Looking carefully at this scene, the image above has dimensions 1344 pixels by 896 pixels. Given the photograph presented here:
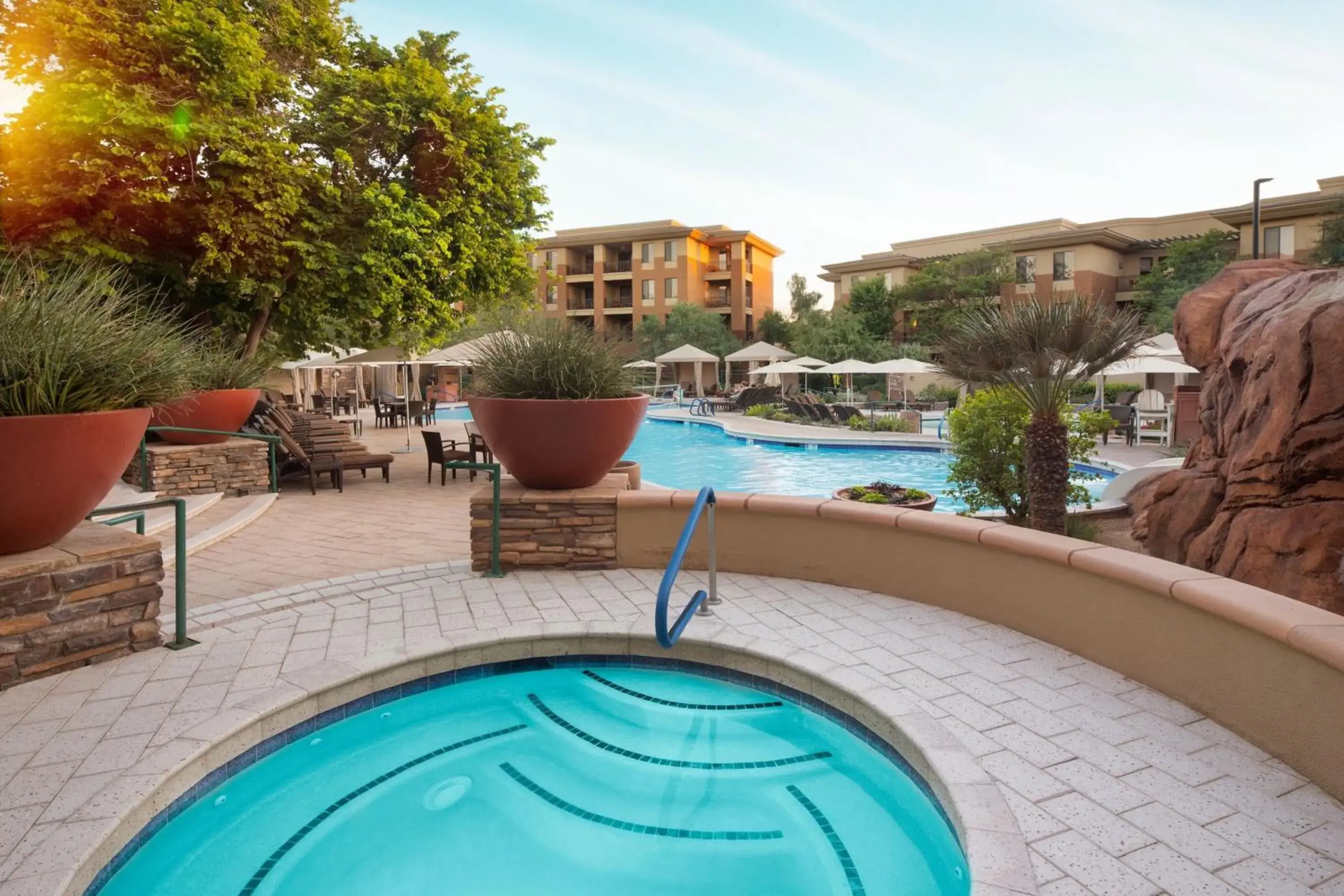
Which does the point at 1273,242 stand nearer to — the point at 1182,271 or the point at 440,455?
the point at 1182,271

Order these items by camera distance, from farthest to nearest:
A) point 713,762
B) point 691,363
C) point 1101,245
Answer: point 691,363
point 1101,245
point 713,762

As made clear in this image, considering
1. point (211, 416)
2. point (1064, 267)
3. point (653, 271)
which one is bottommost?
point (211, 416)

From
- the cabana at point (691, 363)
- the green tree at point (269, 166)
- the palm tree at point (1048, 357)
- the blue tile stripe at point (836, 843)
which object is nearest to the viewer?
the blue tile stripe at point (836, 843)

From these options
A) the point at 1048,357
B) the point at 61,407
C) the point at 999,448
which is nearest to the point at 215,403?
the point at 61,407

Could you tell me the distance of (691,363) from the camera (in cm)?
4594

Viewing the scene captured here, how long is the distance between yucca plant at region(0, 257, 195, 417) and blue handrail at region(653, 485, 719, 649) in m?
3.09

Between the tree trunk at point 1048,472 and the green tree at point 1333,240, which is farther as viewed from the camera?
the green tree at point 1333,240

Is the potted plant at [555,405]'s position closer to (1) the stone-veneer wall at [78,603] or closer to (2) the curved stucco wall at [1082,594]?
(2) the curved stucco wall at [1082,594]

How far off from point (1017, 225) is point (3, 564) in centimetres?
4392

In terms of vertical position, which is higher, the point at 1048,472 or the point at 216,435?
the point at 216,435

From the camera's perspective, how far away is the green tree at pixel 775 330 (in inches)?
1770

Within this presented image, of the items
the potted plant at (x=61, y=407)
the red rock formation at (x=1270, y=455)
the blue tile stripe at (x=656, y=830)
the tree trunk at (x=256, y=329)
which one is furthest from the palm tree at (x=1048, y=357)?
the tree trunk at (x=256, y=329)

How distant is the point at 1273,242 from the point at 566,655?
35232mm

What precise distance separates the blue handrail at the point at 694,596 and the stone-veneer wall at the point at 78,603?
8.66ft
